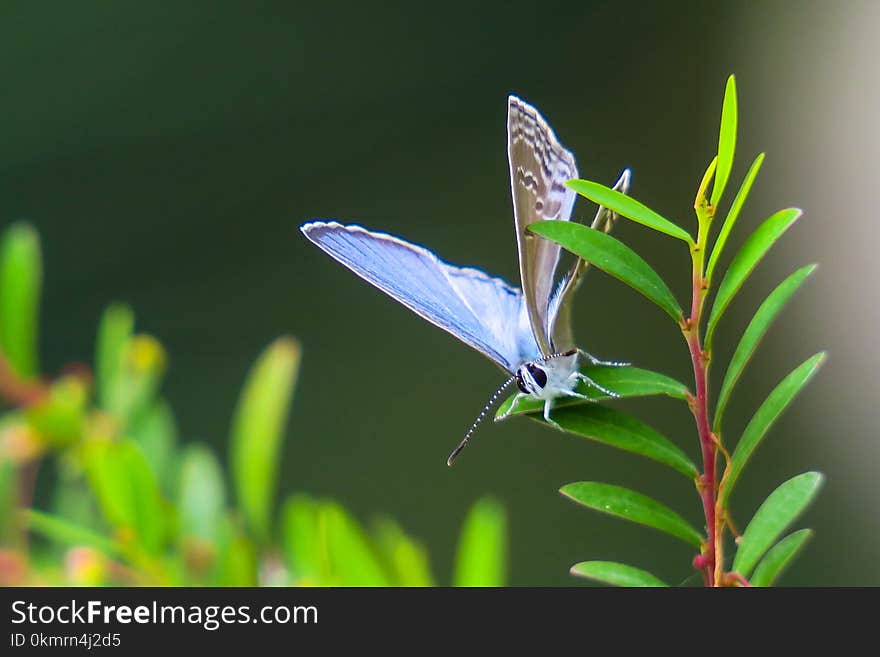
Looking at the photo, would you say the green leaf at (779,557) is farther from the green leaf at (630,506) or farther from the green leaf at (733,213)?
the green leaf at (733,213)

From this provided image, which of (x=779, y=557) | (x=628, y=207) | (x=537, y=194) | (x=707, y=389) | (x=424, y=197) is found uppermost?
(x=424, y=197)

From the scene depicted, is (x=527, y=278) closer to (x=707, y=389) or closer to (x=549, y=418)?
(x=549, y=418)

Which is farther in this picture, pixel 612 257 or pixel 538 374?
pixel 538 374

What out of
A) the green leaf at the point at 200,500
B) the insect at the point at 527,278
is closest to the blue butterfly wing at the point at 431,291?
the insect at the point at 527,278

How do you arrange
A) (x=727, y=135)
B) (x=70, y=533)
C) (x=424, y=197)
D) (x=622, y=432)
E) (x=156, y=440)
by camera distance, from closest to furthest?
(x=727, y=135)
(x=622, y=432)
(x=70, y=533)
(x=156, y=440)
(x=424, y=197)

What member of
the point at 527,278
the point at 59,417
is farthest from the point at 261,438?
the point at 527,278

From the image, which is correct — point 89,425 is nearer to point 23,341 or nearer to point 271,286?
point 23,341

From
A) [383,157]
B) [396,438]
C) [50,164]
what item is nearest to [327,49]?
[383,157]
